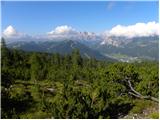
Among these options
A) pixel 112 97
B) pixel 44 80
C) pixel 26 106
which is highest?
pixel 112 97

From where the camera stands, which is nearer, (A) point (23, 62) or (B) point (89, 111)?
(B) point (89, 111)

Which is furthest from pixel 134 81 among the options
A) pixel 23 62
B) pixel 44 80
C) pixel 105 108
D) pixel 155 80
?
pixel 23 62

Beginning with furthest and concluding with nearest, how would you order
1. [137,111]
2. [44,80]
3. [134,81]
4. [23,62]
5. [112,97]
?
[23,62], [44,80], [134,81], [137,111], [112,97]

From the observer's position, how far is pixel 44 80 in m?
65.6

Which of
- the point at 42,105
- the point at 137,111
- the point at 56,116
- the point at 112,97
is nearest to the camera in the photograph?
the point at 56,116

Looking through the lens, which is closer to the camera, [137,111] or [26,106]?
[137,111]

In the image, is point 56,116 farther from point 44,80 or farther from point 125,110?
point 44,80

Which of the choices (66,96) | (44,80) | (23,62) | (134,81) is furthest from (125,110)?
(23,62)

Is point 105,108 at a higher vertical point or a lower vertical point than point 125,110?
higher

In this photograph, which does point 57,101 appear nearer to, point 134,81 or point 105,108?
point 105,108

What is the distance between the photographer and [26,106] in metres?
28.3

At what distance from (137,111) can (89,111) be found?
8.08m

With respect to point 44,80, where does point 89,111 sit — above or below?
above

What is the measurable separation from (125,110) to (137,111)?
3.94ft
